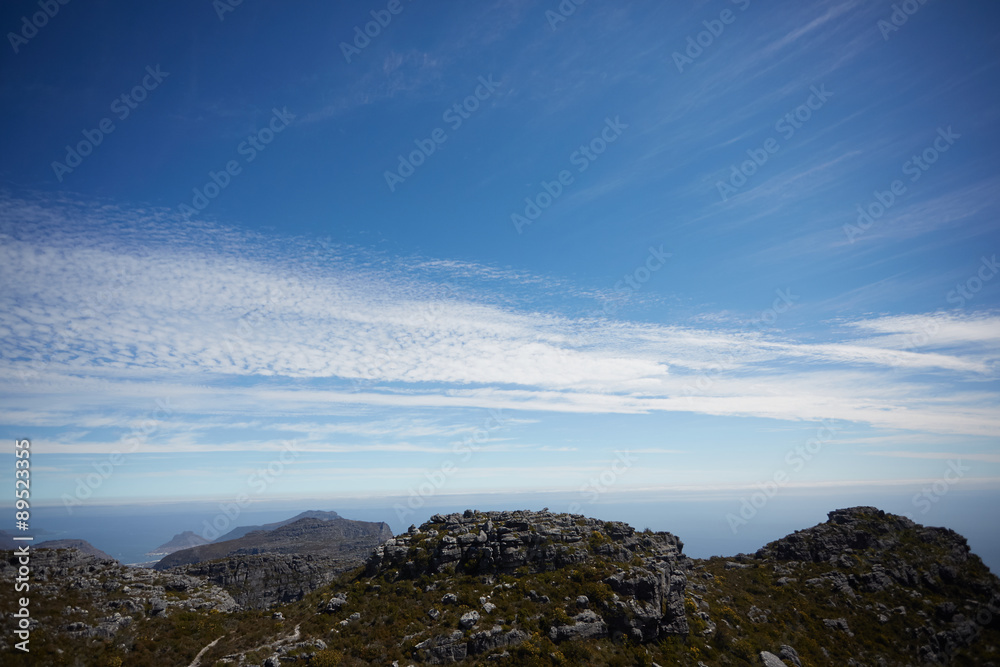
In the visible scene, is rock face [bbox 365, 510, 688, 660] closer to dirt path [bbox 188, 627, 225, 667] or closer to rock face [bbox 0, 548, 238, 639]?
dirt path [bbox 188, 627, 225, 667]

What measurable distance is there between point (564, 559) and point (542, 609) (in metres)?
8.07

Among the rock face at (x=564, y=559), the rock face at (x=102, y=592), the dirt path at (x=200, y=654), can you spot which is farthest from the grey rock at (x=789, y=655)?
the rock face at (x=102, y=592)

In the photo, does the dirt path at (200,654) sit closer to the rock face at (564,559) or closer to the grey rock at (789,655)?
the rock face at (564,559)

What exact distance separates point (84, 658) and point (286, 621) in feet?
53.1

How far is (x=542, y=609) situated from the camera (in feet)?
138

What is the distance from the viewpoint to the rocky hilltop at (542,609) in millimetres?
38156

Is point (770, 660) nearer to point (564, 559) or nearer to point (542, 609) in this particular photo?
point (564, 559)

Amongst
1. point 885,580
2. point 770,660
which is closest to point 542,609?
point 770,660

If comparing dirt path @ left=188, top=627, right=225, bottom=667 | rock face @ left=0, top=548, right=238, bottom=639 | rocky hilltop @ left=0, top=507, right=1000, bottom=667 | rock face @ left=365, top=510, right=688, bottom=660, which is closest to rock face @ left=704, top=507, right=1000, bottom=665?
rocky hilltop @ left=0, top=507, right=1000, bottom=667

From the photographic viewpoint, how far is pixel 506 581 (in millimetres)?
46500

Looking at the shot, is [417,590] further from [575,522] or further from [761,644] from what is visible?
[761,644]

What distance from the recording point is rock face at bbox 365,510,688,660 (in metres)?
41.3

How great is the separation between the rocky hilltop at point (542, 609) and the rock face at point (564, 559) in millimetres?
178

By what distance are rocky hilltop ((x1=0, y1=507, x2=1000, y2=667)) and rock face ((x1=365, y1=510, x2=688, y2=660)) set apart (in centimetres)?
18
